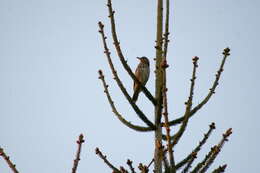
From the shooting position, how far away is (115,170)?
12.5 feet

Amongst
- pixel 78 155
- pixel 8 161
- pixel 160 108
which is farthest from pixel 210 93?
pixel 8 161

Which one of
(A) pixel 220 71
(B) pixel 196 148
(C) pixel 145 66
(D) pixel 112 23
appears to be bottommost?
(B) pixel 196 148

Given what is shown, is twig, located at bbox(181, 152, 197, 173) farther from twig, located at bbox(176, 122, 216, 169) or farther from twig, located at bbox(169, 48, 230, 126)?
twig, located at bbox(169, 48, 230, 126)

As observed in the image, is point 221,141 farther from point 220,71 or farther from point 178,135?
point 220,71

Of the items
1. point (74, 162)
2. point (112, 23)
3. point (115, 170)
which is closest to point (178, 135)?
point (115, 170)

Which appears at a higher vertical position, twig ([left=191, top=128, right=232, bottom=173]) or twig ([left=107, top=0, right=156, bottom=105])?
twig ([left=107, top=0, right=156, bottom=105])

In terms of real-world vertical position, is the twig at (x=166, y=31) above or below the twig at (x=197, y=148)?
above

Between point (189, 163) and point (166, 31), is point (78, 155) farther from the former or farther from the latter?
point (166, 31)

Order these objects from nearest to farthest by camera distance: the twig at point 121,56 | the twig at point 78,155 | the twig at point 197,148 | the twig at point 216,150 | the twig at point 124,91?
1. the twig at point 78,155
2. the twig at point 216,150
3. the twig at point 197,148
4. the twig at point 124,91
5. the twig at point 121,56

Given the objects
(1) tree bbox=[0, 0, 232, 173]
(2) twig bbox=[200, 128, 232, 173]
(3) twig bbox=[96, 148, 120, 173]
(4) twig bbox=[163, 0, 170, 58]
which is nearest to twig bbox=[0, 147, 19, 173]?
(1) tree bbox=[0, 0, 232, 173]

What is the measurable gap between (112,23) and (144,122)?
125cm

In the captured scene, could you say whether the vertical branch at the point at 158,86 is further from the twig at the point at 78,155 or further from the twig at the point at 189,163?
the twig at the point at 78,155

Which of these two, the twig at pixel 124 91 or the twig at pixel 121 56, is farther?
the twig at pixel 121 56

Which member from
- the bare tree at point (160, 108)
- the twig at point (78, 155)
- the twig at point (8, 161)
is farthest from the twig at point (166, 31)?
the twig at point (8, 161)
